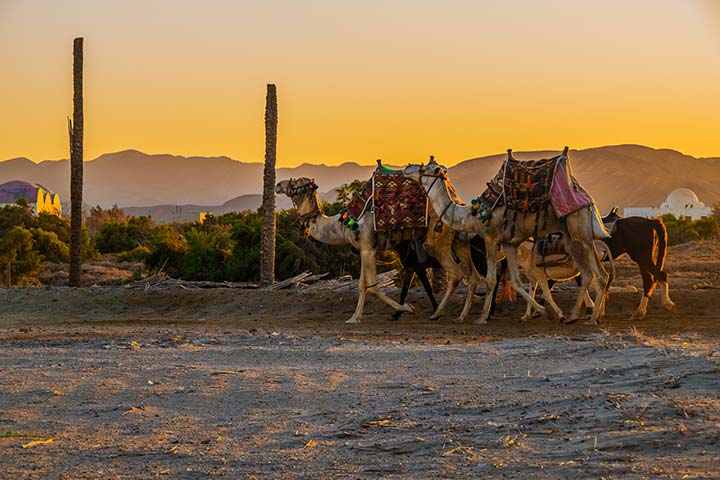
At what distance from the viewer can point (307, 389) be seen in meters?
12.2

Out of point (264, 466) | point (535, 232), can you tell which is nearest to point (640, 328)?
point (535, 232)

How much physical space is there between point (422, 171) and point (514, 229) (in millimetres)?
2192

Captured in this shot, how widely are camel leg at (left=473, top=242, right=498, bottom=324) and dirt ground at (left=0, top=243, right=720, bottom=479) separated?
37.5 inches

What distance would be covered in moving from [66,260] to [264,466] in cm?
4554

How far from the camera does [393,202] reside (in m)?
21.3

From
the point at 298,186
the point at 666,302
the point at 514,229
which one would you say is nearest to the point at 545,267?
the point at 514,229

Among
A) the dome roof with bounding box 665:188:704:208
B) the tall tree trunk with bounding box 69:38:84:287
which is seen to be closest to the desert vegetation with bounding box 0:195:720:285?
the tall tree trunk with bounding box 69:38:84:287

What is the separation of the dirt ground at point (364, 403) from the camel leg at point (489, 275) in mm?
951

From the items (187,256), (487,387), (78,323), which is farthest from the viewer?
(187,256)

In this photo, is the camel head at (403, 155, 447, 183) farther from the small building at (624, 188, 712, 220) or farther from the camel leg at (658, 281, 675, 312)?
the small building at (624, 188, 712, 220)

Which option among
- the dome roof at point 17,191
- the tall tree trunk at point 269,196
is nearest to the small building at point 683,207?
the dome roof at point 17,191

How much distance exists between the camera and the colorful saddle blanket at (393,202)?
2123 cm

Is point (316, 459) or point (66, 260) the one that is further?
point (66, 260)

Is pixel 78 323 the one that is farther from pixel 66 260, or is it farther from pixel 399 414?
pixel 66 260
